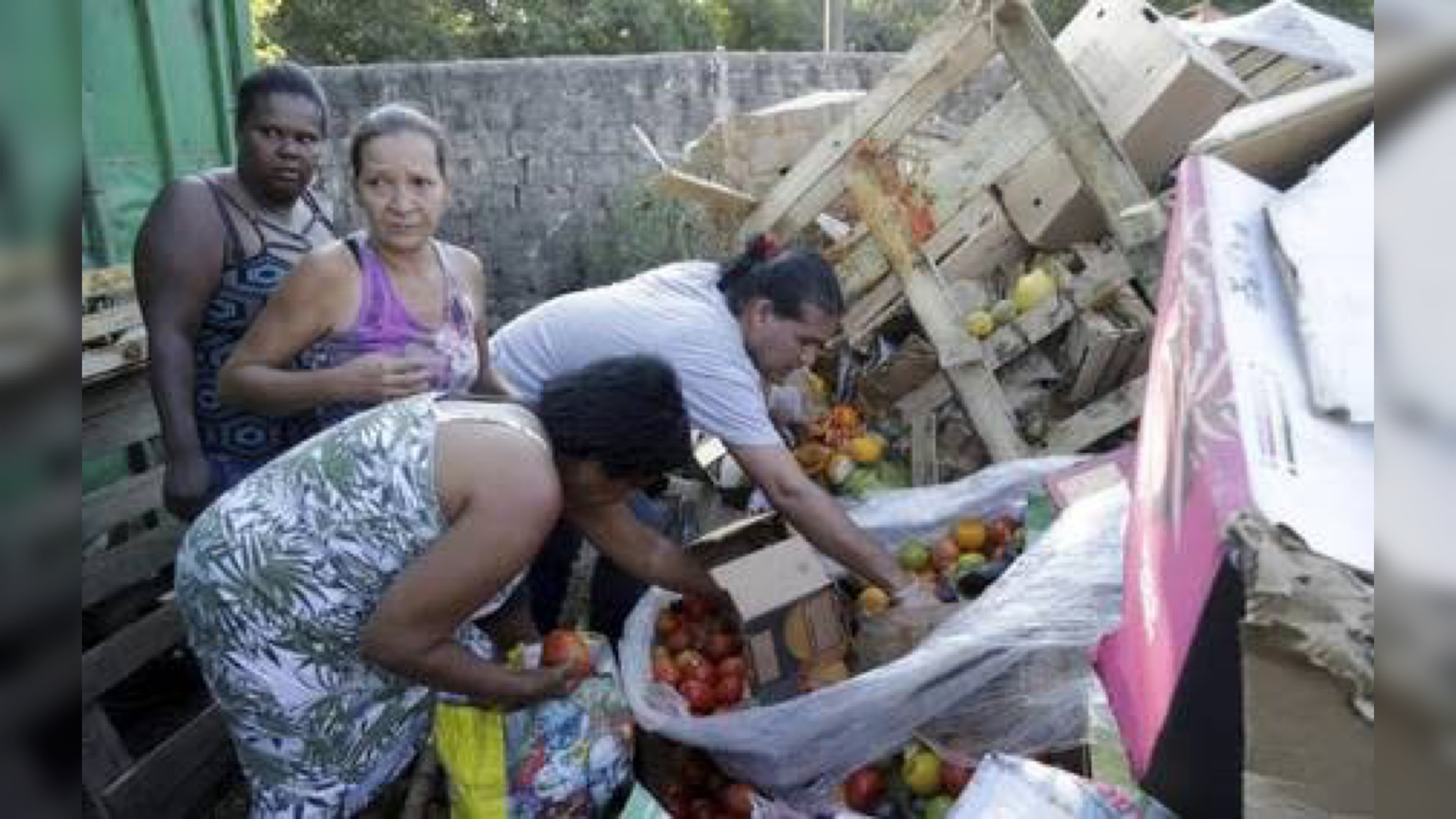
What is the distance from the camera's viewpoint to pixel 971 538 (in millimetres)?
2789

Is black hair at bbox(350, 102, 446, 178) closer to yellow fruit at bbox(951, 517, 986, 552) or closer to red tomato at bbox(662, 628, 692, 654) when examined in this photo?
red tomato at bbox(662, 628, 692, 654)

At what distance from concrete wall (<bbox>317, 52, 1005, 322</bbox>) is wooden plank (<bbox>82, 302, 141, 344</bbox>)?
481 centimetres

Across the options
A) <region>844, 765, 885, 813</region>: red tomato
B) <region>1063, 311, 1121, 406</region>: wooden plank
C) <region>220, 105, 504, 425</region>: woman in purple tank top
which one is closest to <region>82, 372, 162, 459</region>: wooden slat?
<region>220, 105, 504, 425</region>: woman in purple tank top

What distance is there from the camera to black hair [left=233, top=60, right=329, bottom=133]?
101 inches

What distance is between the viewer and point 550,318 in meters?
2.98

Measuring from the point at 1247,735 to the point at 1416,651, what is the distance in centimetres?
40

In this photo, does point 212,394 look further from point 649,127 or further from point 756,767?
point 649,127

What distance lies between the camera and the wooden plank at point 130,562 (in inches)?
109

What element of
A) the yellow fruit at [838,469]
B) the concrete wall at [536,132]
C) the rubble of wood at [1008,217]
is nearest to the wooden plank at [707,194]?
the rubble of wood at [1008,217]

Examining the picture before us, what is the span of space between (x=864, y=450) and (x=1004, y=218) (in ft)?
2.93

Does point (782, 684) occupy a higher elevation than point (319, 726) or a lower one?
lower

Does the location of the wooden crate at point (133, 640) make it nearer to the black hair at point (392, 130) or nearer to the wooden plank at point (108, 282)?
the wooden plank at point (108, 282)

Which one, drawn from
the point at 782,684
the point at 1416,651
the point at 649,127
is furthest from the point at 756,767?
the point at 649,127

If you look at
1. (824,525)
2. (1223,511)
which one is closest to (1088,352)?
(824,525)
